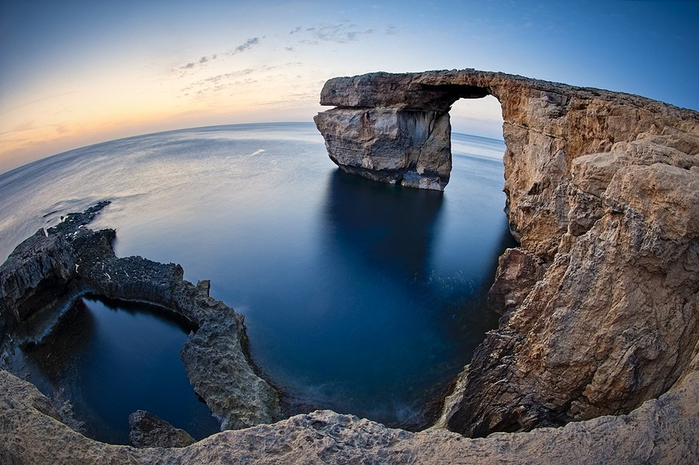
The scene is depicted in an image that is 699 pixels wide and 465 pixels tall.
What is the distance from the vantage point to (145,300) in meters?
16.6

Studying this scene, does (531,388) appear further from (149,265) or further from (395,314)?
(149,265)

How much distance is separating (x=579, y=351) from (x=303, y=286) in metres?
12.7

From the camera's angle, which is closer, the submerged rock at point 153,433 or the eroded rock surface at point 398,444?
the eroded rock surface at point 398,444

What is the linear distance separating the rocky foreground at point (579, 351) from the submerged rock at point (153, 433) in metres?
1.86

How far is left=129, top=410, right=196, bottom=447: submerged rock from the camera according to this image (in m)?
9.46

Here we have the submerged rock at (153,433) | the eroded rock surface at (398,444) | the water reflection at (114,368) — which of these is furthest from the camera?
the water reflection at (114,368)

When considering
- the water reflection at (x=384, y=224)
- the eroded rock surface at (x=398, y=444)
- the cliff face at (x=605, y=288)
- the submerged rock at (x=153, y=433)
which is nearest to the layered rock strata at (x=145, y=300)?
the submerged rock at (x=153, y=433)

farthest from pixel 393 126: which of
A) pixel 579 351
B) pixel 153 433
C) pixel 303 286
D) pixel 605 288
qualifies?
pixel 153 433

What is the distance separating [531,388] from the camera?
9.14 m

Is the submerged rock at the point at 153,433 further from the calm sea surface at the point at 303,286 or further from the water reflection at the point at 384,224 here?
the water reflection at the point at 384,224

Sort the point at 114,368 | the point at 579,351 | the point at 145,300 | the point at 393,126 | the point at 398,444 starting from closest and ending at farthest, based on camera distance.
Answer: the point at 398,444
the point at 579,351
the point at 114,368
the point at 145,300
the point at 393,126

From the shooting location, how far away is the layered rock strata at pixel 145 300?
11.1 meters

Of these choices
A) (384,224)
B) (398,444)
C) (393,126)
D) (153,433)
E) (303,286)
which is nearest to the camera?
(398,444)

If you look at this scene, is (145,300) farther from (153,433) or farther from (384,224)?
(384,224)
